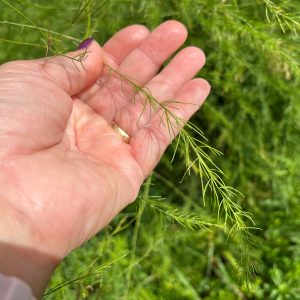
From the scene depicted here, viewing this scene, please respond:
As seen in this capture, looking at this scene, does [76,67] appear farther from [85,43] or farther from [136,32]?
[136,32]

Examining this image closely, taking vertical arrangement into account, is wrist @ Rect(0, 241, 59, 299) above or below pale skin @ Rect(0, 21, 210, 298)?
below

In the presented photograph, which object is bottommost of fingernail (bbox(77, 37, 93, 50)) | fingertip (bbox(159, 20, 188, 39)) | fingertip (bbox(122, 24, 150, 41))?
fingertip (bbox(122, 24, 150, 41))

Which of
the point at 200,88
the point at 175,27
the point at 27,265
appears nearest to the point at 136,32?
the point at 175,27

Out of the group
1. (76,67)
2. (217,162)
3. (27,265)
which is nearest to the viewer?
(27,265)

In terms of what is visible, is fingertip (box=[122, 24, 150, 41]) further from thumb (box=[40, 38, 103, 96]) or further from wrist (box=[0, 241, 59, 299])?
wrist (box=[0, 241, 59, 299])

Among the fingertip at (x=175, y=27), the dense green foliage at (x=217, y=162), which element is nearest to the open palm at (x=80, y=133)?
the fingertip at (x=175, y=27)

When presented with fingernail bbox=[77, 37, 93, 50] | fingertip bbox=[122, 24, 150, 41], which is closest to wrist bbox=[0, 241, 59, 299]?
fingernail bbox=[77, 37, 93, 50]

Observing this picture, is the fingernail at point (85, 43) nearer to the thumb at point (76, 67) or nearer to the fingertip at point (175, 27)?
the thumb at point (76, 67)
